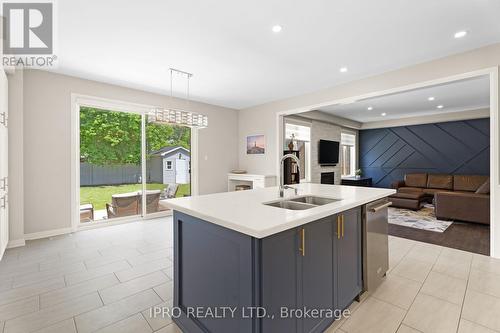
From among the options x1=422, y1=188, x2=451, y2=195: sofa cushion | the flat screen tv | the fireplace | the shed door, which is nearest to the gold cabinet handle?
the shed door

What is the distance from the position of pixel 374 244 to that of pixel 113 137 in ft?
15.5

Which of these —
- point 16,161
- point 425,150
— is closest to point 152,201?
point 16,161

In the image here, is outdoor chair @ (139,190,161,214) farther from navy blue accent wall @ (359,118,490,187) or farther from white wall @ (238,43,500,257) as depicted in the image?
navy blue accent wall @ (359,118,490,187)

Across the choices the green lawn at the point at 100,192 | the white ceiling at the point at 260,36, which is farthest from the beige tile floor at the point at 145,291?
the white ceiling at the point at 260,36

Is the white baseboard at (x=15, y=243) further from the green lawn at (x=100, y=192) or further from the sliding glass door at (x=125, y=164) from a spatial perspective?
the green lawn at (x=100, y=192)

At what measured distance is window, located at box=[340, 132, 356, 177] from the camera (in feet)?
27.9

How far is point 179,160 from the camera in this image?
5.56 metres

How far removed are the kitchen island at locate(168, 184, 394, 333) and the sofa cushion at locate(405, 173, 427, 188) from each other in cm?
641

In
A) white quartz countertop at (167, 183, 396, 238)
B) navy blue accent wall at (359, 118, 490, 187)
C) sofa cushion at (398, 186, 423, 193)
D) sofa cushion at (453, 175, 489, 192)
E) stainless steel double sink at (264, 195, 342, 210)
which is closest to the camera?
white quartz countertop at (167, 183, 396, 238)

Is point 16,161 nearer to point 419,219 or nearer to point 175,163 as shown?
point 175,163

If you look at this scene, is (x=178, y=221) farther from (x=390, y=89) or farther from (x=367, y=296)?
(x=390, y=89)

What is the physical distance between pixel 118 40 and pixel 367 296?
3.87 m

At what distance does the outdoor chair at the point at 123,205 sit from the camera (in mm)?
4652

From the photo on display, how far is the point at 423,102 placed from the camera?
19.2ft
